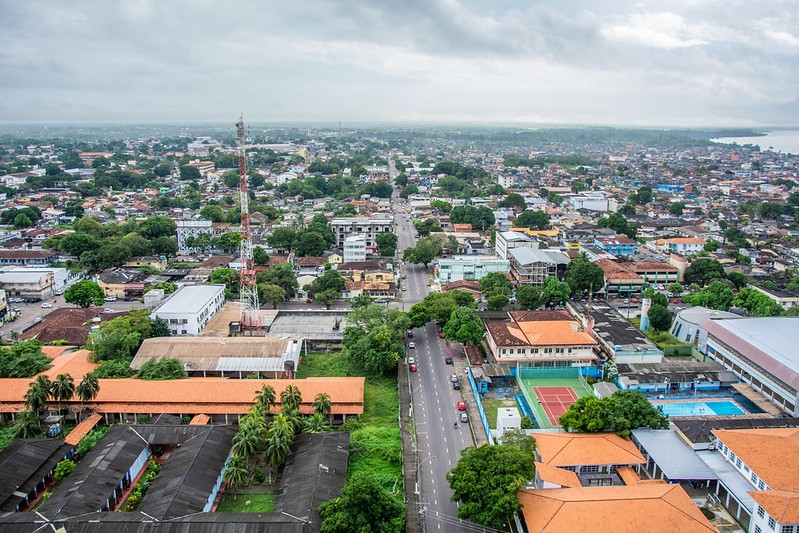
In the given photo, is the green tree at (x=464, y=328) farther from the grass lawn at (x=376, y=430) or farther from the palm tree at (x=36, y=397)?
the palm tree at (x=36, y=397)

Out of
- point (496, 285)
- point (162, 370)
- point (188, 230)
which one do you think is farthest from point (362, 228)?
point (162, 370)

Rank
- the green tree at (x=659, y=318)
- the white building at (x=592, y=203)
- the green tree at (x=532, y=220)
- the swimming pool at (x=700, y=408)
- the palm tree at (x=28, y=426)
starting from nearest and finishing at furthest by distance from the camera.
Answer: the palm tree at (x=28, y=426) < the swimming pool at (x=700, y=408) < the green tree at (x=659, y=318) < the green tree at (x=532, y=220) < the white building at (x=592, y=203)

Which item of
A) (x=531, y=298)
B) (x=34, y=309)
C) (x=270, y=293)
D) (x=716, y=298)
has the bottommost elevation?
(x=34, y=309)

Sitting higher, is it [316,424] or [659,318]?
[659,318]

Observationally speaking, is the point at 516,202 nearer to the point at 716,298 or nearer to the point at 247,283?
the point at 716,298

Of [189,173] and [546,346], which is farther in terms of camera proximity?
[189,173]

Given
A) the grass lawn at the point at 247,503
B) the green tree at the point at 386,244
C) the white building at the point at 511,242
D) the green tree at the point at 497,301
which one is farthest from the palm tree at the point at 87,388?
the white building at the point at 511,242

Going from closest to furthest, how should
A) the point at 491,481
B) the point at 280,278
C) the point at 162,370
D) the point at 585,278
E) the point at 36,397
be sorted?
the point at 491,481, the point at 36,397, the point at 162,370, the point at 585,278, the point at 280,278

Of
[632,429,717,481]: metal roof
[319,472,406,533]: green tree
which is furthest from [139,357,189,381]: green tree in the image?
[632,429,717,481]: metal roof
